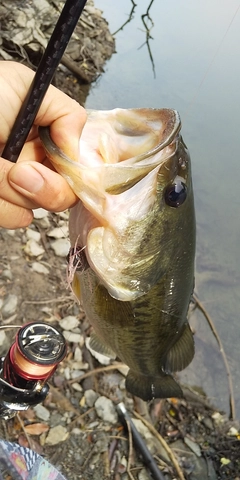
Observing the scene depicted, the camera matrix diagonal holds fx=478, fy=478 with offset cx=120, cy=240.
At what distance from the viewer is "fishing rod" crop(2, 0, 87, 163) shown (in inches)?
43.5

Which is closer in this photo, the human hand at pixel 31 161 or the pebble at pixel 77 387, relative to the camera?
the human hand at pixel 31 161

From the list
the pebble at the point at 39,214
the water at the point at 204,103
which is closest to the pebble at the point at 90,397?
the water at the point at 204,103

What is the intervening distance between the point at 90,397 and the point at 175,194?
2.15 metres

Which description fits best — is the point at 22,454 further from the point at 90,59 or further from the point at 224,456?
the point at 90,59

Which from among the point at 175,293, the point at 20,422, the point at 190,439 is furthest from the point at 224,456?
the point at 175,293

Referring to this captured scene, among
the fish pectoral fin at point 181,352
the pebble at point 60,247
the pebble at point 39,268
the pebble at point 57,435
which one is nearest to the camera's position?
the fish pectoral fin at point 181,352

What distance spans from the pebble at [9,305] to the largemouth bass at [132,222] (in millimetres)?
1368

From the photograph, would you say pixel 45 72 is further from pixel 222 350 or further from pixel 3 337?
pixel 222 350

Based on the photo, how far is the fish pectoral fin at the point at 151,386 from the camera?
2.55 m

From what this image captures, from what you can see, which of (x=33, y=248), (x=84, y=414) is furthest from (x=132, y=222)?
(x=33, y=248)

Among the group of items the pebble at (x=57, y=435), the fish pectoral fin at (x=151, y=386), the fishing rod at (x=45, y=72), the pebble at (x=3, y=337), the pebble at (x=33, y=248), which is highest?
the fishing rod at (x=45, y=72)

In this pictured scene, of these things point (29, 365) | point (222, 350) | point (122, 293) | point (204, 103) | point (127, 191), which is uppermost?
point (127, 191)

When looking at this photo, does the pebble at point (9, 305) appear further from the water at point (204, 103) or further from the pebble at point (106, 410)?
the water at point (204, 103)

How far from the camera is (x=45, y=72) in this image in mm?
1199
